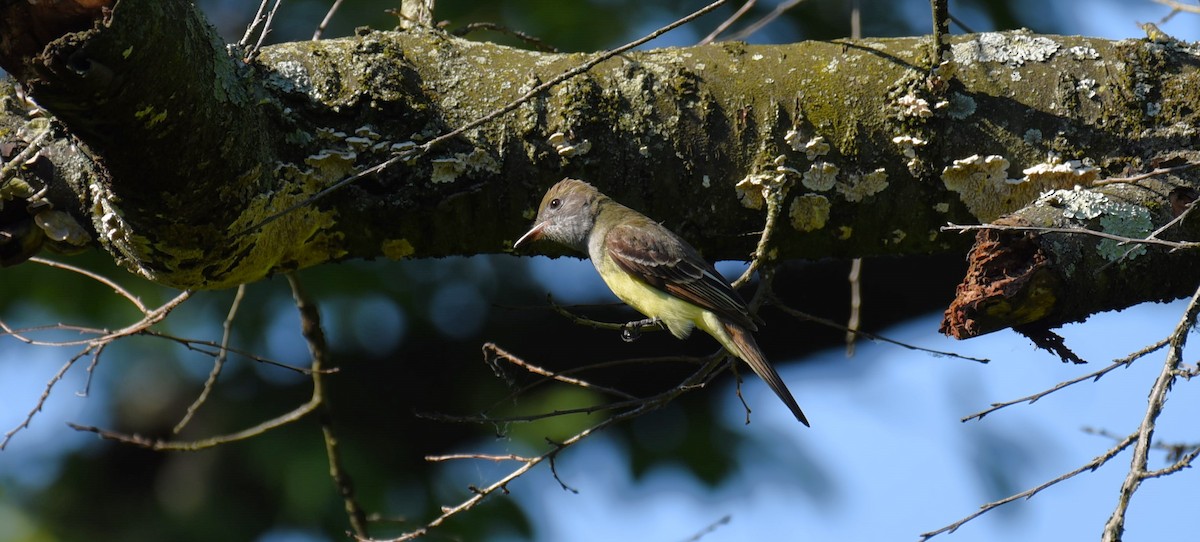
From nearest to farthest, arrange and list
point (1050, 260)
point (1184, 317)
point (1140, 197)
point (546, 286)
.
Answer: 1. point (1184, 317)
2. point (1050, 260)
3. point (1140, 197)
4. point (546, 286)

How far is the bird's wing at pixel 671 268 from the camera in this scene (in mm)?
4000

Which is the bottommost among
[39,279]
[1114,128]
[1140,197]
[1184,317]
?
[1184,317]

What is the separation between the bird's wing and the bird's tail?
4cm

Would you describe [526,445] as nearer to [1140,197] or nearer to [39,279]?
[39,279]

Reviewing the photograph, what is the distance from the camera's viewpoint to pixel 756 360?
3885 mm

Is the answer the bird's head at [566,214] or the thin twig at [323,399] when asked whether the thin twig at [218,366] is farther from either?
the bird's head at [566,214]

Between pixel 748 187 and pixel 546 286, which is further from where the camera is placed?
pixel 546 286

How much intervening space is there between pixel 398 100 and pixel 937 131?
5.65 ft

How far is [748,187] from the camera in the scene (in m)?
3.40

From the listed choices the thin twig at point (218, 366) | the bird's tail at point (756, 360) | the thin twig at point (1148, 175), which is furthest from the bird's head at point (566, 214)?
the thin twig at point (1148, 175)

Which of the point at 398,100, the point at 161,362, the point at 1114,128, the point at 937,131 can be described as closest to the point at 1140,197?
the point at 1114,128

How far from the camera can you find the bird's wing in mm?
4000

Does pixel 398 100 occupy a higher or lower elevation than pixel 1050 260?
higher

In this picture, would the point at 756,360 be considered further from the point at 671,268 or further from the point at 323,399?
the point at 323,399
